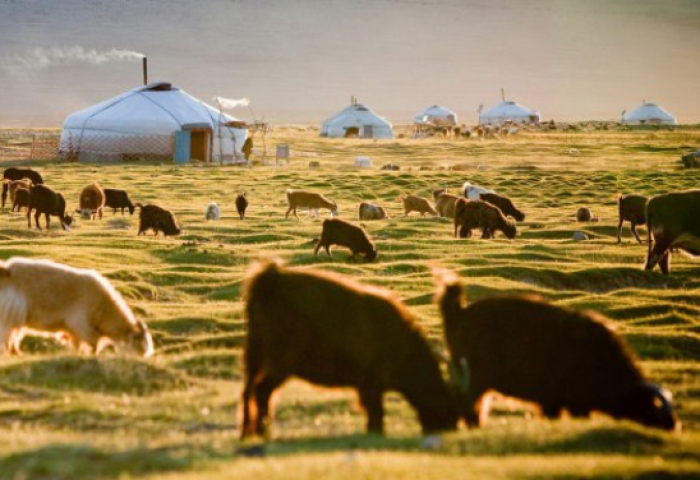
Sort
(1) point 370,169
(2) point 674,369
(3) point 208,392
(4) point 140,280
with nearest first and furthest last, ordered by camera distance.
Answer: (3) point 208,392 < (2) point 674,369 < (4) point 140,280 < (1) point 370,169

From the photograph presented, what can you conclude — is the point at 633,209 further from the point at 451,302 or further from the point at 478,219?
the point at 451,302

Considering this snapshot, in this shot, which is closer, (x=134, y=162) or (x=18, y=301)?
(x=18, y=301)

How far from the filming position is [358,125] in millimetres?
118625

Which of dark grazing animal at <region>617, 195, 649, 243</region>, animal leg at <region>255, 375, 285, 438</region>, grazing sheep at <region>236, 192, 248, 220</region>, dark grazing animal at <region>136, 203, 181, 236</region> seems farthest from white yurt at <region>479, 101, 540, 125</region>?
animal leg at <region>255, 375, 285, 438</region>

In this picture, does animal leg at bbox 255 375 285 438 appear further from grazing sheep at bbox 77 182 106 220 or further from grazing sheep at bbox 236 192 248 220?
grazing sheep at bbox 77 182 106 220

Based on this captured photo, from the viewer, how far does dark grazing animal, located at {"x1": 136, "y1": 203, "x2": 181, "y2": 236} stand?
29891mm

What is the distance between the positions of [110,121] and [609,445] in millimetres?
61223

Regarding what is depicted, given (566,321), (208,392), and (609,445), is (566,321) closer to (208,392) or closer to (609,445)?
(609,445)

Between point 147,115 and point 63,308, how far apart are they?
178 ft

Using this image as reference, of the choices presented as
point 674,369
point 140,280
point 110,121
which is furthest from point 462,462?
point 110,121

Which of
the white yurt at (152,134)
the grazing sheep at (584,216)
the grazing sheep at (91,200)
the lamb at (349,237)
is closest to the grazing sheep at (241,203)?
the grazing sheep at (91,200)

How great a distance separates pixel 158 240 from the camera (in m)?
28.5

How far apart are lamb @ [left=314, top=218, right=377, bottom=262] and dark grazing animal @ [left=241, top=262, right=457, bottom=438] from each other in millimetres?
15271

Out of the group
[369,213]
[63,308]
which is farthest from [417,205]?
[63,308]
